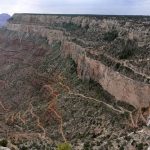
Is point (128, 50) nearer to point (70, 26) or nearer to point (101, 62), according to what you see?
point (101, 62)

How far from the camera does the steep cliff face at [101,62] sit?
61.0 metres

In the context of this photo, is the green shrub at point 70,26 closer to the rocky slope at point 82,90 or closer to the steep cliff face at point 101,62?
the steep cliff face at point 101,62

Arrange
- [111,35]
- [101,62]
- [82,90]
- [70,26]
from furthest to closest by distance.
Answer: [70,26] → [111,35] → [82,90] → [101,62]

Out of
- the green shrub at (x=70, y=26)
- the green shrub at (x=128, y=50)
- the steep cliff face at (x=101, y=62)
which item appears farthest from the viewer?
the green shrub at (x=70, y=26)

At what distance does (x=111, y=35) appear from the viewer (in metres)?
92.5

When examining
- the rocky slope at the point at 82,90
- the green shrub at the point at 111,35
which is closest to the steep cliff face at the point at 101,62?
the rocky slope at the point at 82,90

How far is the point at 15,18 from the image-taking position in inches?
7037

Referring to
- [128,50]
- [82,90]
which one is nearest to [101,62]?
[128,50]

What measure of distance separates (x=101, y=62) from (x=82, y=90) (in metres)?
5.68

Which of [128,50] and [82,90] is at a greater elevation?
[128,50]

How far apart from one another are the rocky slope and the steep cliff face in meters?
0.12

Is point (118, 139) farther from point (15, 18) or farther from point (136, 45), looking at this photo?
point (15, 18)

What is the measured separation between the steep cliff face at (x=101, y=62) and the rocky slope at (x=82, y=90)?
0.39ft

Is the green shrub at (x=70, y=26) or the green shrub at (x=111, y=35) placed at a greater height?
the green shrub at (x=111, y=35)
